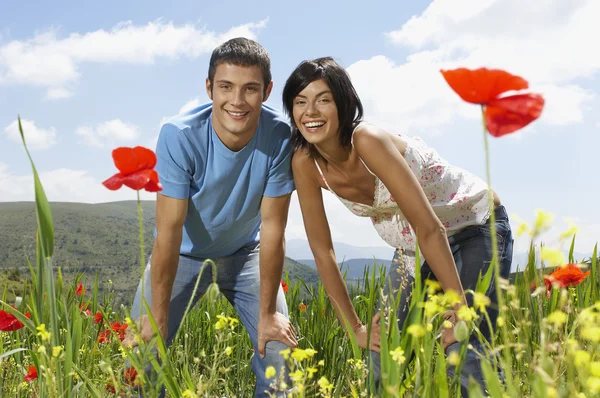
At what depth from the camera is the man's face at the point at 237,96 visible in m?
2.65

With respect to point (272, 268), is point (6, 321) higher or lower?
lower

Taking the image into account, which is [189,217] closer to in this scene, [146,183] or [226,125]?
[226,125]

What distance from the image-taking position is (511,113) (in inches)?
40.3

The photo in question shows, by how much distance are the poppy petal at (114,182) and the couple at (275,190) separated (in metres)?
1.14

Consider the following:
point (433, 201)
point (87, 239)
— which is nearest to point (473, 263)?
point (433, 201)

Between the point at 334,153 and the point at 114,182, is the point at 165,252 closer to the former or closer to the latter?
the point at 334,153

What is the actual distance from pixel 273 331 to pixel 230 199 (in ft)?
2.16

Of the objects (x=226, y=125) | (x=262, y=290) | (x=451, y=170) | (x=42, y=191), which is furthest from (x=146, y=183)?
(x=451, y=170)

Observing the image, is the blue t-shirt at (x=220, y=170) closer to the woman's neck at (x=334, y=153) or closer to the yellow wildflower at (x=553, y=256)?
the woman's neck at (x=334, y=153)

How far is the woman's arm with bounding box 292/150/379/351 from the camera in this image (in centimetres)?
265

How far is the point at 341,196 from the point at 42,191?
1586 mm

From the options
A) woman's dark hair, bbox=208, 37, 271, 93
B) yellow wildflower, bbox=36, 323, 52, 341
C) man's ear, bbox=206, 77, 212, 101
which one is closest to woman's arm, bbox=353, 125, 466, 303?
woman's dark hair, bbox=208, 37, 271, 93

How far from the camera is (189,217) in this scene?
2.93 meters

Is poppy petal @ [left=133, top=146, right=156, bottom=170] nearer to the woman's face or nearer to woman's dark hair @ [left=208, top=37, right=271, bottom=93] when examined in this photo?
the woman's face
